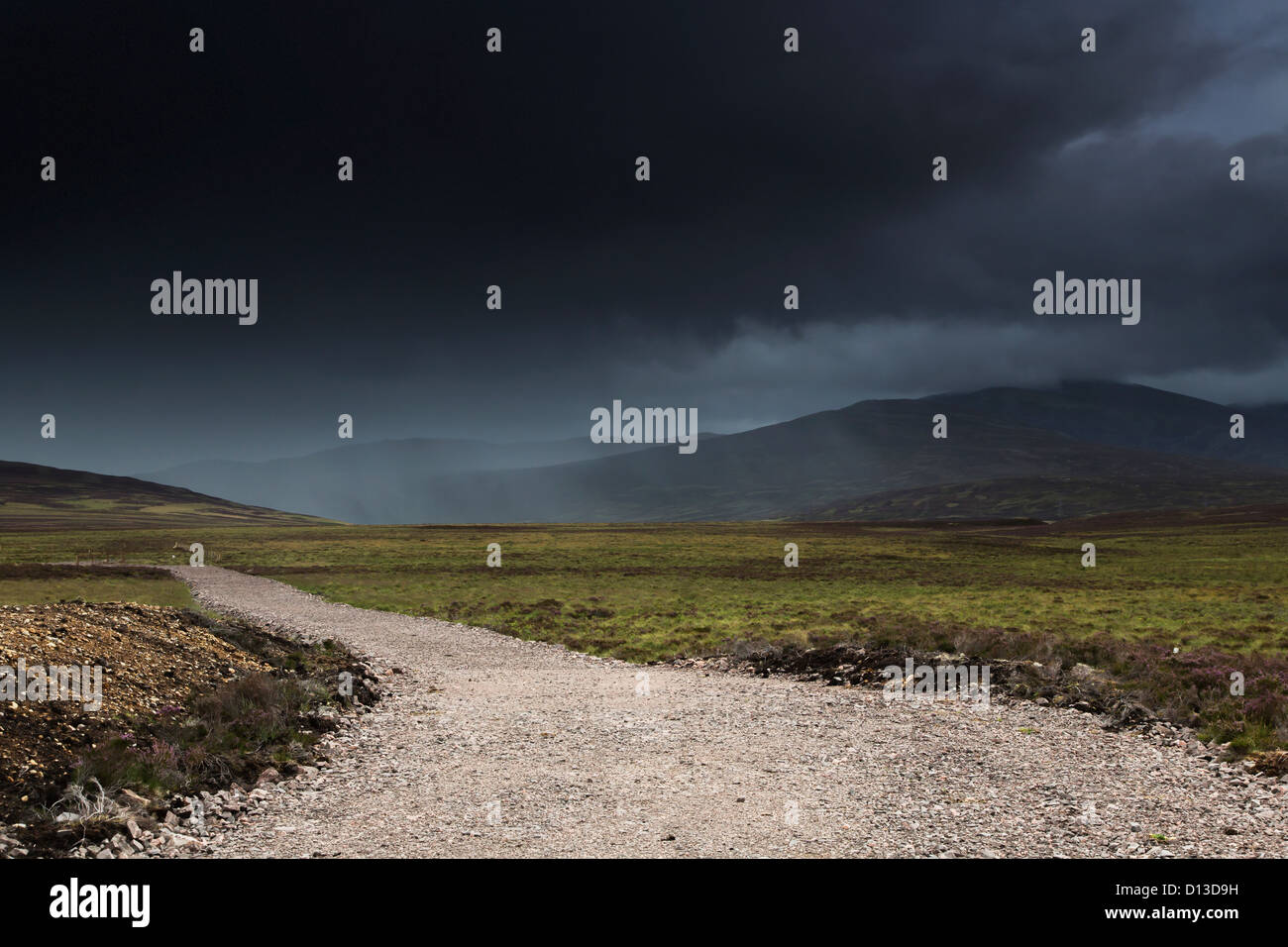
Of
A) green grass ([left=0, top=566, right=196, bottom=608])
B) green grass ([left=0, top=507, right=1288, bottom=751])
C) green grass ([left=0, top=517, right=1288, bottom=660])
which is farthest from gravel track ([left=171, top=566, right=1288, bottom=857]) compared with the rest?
green grass ([left=0, top=566, right=196, bottom=608])

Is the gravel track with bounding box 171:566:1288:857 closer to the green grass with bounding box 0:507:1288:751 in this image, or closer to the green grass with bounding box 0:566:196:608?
the green grass with bounding box 0:507:1288:751

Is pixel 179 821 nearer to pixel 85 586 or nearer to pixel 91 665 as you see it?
pixel 91 665

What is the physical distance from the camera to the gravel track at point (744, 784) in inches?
388

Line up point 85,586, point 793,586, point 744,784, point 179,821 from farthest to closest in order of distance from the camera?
point 793,586 → point 85,586 → point 744,784 → point 179,821

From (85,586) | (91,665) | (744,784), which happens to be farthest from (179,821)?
(85,586)

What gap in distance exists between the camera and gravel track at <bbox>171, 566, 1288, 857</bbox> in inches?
388

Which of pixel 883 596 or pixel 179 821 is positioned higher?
pixel 179 821

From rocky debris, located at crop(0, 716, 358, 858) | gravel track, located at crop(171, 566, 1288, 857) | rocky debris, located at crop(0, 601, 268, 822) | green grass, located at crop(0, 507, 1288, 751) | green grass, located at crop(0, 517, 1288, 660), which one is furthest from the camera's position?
green grass, located at crop(0, 517, 1288, 660)

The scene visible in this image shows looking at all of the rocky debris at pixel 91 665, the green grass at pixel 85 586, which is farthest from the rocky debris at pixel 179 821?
the green grass at pixel 85 586

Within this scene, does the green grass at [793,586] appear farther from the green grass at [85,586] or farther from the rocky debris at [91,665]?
the rocky debris at [91,665]

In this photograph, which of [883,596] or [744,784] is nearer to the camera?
[744,784]

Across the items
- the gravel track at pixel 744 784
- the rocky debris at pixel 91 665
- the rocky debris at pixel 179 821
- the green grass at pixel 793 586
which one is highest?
the rocky debris at pixel 91 665

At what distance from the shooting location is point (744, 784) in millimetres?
12289
